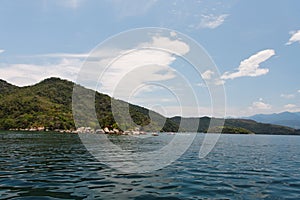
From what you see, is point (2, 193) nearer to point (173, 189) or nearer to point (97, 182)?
point (97, 182)

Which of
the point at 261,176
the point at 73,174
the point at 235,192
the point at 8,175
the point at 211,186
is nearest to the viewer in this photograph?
the point at 235,192

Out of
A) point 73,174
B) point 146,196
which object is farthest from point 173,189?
point 73,174

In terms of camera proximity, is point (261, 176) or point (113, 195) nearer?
point (113, 195)

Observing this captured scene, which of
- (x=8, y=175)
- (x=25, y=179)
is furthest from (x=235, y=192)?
(x=8, y=175)

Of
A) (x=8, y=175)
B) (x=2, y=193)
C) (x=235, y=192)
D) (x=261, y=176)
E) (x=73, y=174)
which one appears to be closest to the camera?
(x=2, y=193)

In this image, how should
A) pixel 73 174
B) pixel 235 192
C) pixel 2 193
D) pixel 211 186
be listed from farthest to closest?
pixel 73 174 → pixel 211 186 → pixel 235 192 → pixel 2 193

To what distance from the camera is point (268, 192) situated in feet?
64.1

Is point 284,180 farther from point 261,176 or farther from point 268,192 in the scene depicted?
point 268,192

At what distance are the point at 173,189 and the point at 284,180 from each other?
41.0ft

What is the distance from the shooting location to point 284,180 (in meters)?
24.9

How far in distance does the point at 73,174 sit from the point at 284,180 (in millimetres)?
20864

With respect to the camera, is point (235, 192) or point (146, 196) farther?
point (235, 192)

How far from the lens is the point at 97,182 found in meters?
21.5

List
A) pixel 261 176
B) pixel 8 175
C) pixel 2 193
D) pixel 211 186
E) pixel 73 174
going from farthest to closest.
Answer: pixel 261 176 < pixel 73 174 < pixel 8 175 < pixel 211 186 < pixel 2 193
